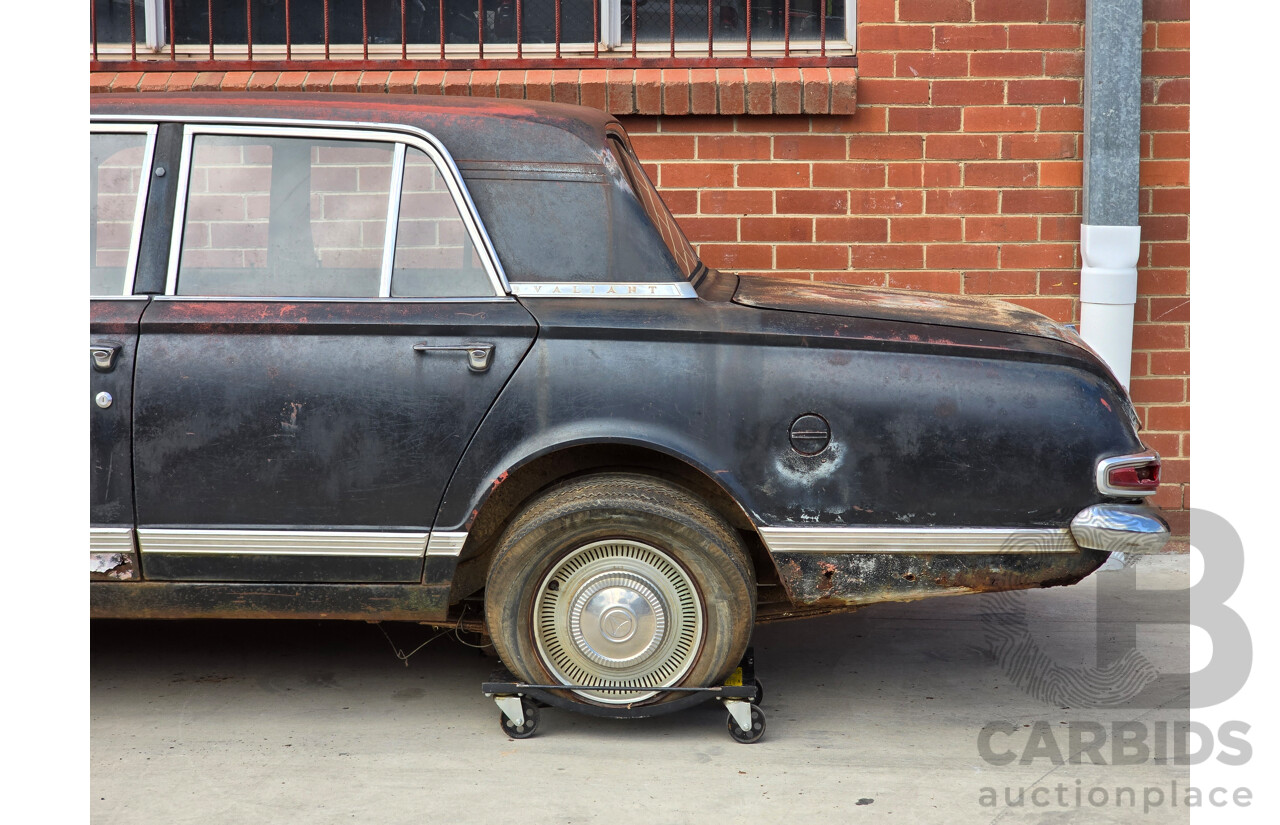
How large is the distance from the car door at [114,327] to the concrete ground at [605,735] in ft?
2.12

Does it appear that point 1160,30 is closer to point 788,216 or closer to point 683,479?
point 788,216

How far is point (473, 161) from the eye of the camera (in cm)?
374

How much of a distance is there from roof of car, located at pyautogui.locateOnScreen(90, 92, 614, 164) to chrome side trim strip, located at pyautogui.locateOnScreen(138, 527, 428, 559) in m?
1.16

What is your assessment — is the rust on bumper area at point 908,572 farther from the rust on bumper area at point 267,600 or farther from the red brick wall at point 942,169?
the red brick wall at point 942,169

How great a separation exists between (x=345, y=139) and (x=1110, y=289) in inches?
145

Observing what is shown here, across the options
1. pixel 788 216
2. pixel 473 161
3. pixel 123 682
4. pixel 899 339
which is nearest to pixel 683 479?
pixel 899 339

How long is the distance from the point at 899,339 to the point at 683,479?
0.77m

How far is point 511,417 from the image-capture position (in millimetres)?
3613

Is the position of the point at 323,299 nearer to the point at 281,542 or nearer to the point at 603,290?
the point at 281,542

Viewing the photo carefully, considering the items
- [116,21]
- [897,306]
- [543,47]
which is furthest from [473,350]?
[116,21]

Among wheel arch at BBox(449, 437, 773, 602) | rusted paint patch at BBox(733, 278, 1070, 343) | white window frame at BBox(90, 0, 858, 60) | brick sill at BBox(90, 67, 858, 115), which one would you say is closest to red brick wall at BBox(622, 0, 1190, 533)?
brick sill at BBox(90, 67, 858, 115)

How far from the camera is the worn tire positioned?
142 inches

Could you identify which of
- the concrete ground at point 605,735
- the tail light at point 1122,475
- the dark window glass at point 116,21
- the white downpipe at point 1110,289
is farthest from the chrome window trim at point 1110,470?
the dark window glass at point 116,21

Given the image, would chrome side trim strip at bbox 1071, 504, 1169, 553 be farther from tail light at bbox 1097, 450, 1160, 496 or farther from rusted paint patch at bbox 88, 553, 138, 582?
rusted paint patch at bbox 88, 553, 138, 582
